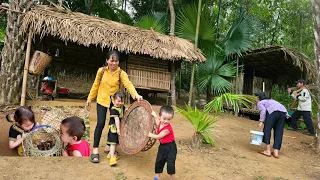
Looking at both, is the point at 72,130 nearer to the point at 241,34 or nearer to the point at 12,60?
the point at 12,60

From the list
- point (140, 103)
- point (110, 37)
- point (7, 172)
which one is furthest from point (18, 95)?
point (140, 103)

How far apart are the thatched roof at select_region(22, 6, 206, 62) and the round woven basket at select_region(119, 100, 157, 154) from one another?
4.48 m

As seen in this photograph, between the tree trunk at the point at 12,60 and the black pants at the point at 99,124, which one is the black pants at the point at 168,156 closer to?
the black pants at the point at 99,124

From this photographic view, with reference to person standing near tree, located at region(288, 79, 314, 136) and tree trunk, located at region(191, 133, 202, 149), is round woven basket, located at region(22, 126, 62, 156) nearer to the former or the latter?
tree trunk, located at region(191, 133, 202, 149)

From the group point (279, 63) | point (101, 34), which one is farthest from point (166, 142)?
point (279, 63)

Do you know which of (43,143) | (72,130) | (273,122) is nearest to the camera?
(72,130)

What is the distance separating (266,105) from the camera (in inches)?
182

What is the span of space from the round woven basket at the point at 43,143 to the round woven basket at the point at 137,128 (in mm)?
747

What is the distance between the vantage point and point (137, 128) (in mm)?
3104

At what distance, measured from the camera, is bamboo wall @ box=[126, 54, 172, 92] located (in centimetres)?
859

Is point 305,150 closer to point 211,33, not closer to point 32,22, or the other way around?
point 211,33

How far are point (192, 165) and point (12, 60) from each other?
5.14 metres

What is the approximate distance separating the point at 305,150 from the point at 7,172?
520 centimetres

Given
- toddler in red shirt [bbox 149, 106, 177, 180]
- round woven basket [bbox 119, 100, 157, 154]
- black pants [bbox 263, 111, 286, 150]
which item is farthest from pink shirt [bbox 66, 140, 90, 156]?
black pants [bbox 263, 111, 286, 150]
